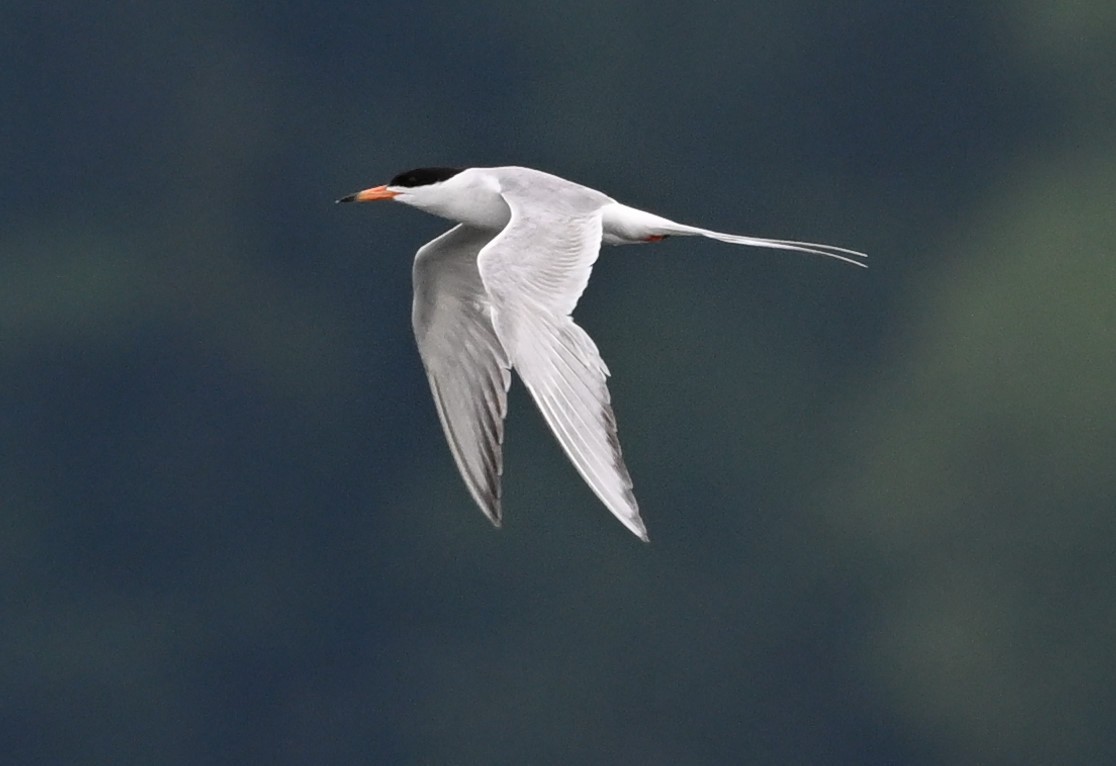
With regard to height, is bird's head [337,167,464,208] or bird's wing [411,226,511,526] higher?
bird's head [337,167,464,208]

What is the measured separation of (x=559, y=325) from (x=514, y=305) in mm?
134

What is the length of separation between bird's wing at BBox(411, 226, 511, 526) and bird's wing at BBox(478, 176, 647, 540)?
485 mm

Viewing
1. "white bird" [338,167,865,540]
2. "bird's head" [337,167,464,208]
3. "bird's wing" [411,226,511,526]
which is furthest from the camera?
"bird's head" [337,167,464,208]

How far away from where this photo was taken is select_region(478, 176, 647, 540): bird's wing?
529cm

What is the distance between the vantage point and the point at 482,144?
69.3 ft

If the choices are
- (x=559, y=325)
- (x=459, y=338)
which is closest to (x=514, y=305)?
(x=559, y=325)

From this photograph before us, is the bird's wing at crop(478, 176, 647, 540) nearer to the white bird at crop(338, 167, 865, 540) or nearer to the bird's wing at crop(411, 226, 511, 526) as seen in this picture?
the white bird at crop(338, 167, 865, 540)

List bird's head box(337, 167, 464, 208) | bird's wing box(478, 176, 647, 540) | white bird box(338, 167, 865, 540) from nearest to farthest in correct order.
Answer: bird's wing box(478, 176, 647, 540)
white bird box(338, 167, 865, 540)
bird's head box(337, 167, 464, 208)

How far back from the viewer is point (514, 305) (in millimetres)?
5707

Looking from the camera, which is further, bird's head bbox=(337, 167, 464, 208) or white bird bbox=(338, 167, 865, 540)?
bird's head bbox=(337, 167, 464, 208)

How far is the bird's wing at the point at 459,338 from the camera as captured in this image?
6652 millimetres

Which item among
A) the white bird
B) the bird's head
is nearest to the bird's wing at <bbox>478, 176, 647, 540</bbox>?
the white bird

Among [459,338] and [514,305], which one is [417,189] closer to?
[459,338]

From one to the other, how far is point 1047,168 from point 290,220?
7.37m
